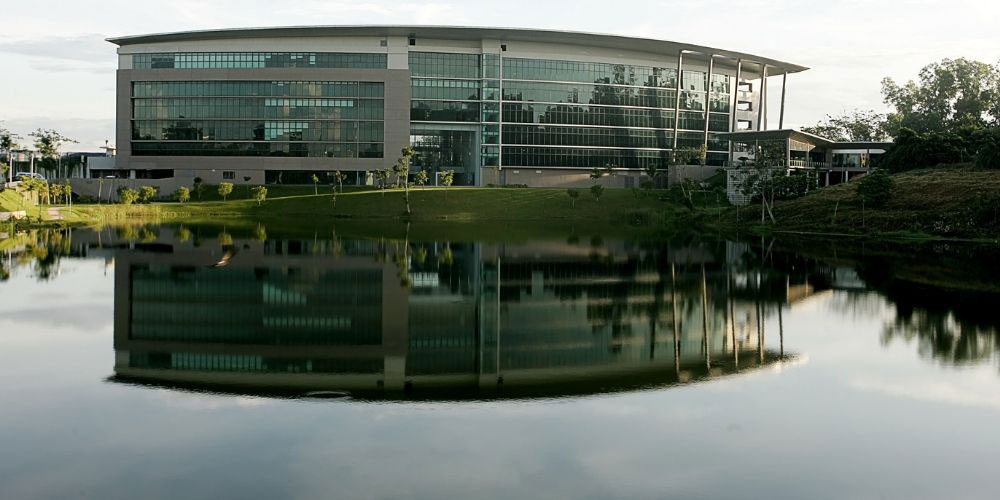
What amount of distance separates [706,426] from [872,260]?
36498mm

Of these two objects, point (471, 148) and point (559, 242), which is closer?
point (559, 242)

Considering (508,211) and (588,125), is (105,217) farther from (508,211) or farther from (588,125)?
(588,125)

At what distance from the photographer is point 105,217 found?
262ft

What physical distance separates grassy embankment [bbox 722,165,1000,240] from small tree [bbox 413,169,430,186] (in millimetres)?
38178

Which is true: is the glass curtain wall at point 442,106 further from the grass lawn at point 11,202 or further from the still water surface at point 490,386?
the still water surface at point 490,386

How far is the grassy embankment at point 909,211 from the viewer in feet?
210

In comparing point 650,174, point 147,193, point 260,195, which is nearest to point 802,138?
point 650,174

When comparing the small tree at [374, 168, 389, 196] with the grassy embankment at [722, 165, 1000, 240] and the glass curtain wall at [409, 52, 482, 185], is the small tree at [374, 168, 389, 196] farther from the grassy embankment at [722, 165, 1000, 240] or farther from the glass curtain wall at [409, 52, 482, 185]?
the grassy embankment at [722, 165, 1000, 240]

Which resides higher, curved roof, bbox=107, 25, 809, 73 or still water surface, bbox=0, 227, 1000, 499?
curved roof, bbox=107, 25, 809, 73

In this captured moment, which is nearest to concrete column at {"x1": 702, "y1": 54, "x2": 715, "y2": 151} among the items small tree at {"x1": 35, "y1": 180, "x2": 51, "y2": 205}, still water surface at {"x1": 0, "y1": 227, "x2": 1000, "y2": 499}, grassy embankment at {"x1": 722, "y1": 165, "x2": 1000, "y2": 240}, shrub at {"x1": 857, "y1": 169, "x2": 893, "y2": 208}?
grassy embankment at {"x1": 722, "y1": 165, "x2": 1000, "y2": 240}

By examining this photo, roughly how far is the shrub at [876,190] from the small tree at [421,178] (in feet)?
171

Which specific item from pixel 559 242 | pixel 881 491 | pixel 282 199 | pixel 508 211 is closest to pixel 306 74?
pixel 282 199

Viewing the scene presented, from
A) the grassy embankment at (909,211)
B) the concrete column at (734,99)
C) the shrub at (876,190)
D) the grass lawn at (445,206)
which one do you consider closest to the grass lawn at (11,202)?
the grass lawn at (445,206)

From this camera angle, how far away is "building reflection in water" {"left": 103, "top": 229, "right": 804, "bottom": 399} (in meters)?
19.2
